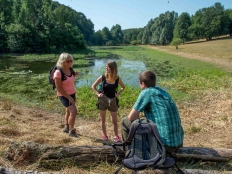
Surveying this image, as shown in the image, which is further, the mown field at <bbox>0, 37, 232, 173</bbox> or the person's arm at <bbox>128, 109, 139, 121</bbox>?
the mown field at <bbox>0, 37, 232, 173</bbox>

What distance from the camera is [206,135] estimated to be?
5.72 metres

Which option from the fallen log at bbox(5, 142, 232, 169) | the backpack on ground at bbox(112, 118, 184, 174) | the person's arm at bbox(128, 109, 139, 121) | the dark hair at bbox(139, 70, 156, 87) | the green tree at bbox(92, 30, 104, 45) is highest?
the green tree at bbox(92, 30, 104, 45)

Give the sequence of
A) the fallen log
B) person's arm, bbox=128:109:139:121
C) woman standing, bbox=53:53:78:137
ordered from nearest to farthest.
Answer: person's arm, bbox=128:109:139:121
the fallen log
woman standing, bbox=53:53:78:137

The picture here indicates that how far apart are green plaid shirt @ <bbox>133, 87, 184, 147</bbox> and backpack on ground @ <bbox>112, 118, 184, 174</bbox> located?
23 cm

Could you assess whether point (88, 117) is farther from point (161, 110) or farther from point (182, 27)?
point (182, 27)

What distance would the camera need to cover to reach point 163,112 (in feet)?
9.80

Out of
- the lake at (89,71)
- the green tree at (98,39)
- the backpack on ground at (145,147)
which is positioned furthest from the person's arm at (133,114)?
the green tree at (98,39)

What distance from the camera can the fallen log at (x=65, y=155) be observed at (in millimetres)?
3295

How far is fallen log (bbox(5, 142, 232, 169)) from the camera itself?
329cm

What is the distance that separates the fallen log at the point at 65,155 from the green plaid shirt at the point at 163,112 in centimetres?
60

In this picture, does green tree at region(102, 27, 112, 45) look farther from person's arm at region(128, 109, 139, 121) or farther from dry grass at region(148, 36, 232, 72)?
person's arm at region(128, 109, 139, 121)

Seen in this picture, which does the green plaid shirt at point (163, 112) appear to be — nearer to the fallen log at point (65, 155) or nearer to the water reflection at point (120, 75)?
the fallen log at point (65, 155)

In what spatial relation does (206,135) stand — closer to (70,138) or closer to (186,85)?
(70,138)

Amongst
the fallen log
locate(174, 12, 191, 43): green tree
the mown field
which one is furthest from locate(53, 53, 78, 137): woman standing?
locate(174, 12, 191, 43): green tree
